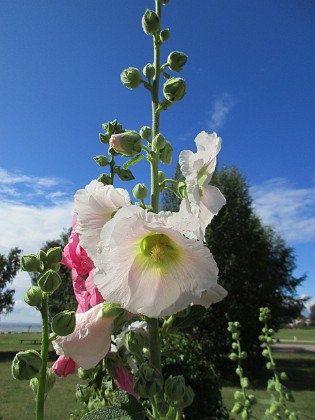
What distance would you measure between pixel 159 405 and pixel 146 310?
0.76 ft

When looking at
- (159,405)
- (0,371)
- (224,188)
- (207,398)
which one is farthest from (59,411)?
(224,188)

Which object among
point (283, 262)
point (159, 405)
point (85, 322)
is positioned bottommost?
point (159, 405)

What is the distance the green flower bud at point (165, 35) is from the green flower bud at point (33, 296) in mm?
820

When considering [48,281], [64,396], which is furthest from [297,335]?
[48,281]

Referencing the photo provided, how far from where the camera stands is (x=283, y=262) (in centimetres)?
1656

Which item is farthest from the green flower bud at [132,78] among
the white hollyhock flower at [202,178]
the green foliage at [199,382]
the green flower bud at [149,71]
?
the green foliage at [199,382]

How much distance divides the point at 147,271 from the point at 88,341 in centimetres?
20

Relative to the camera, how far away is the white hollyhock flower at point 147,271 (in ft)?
2.54

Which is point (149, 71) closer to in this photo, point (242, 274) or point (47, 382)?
point (47, 382)

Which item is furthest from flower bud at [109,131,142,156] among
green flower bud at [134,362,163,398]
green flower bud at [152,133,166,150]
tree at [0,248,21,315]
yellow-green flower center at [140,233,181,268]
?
tree at [0,248,21,315]

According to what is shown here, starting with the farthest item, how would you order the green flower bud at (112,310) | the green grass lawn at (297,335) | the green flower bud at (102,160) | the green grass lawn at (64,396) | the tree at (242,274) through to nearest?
the green grass lawn at (297,335), the tree at (242,274), the green grass lawn at (64,396), the green flower bud at (102,160), the green flower bud at (112,310)

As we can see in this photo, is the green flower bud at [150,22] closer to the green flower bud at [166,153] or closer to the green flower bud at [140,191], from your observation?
the green flower bud at [166,153]

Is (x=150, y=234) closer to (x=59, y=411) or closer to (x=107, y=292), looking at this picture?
(x=107, y=292)

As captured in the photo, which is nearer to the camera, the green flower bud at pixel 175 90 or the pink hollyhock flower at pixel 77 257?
the pink hollyhock flower at pixel 77 257
